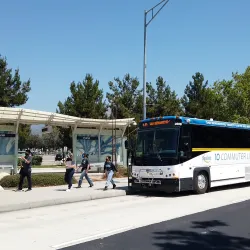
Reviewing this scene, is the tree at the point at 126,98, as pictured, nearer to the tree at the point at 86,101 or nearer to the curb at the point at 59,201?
the tree at the point at 86,101

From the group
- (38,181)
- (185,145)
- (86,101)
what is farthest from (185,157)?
(86,101)

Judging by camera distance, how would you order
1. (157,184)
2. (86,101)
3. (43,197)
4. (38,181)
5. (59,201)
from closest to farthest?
1. (59,201)
2. (43,197)
3. (157,184)
4. (38,181)
5. (86,101)

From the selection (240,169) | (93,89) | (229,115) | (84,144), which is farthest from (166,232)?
(229,115)

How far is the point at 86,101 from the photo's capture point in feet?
96.5

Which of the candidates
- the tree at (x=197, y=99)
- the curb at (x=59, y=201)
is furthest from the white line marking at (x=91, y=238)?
the tree at (x=197, y=99)

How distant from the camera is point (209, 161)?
49.9 feet

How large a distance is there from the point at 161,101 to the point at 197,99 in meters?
8.01

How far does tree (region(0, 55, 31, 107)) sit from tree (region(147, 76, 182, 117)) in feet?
35.3

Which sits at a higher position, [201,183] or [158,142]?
[158,142]

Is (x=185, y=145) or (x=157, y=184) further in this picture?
(x=157, y=184)

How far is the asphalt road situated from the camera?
6669 millimetres

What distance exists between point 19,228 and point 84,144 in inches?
577

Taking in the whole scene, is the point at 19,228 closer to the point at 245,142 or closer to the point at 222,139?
the point at 222,139

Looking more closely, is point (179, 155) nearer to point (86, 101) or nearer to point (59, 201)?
point (59, 201)
